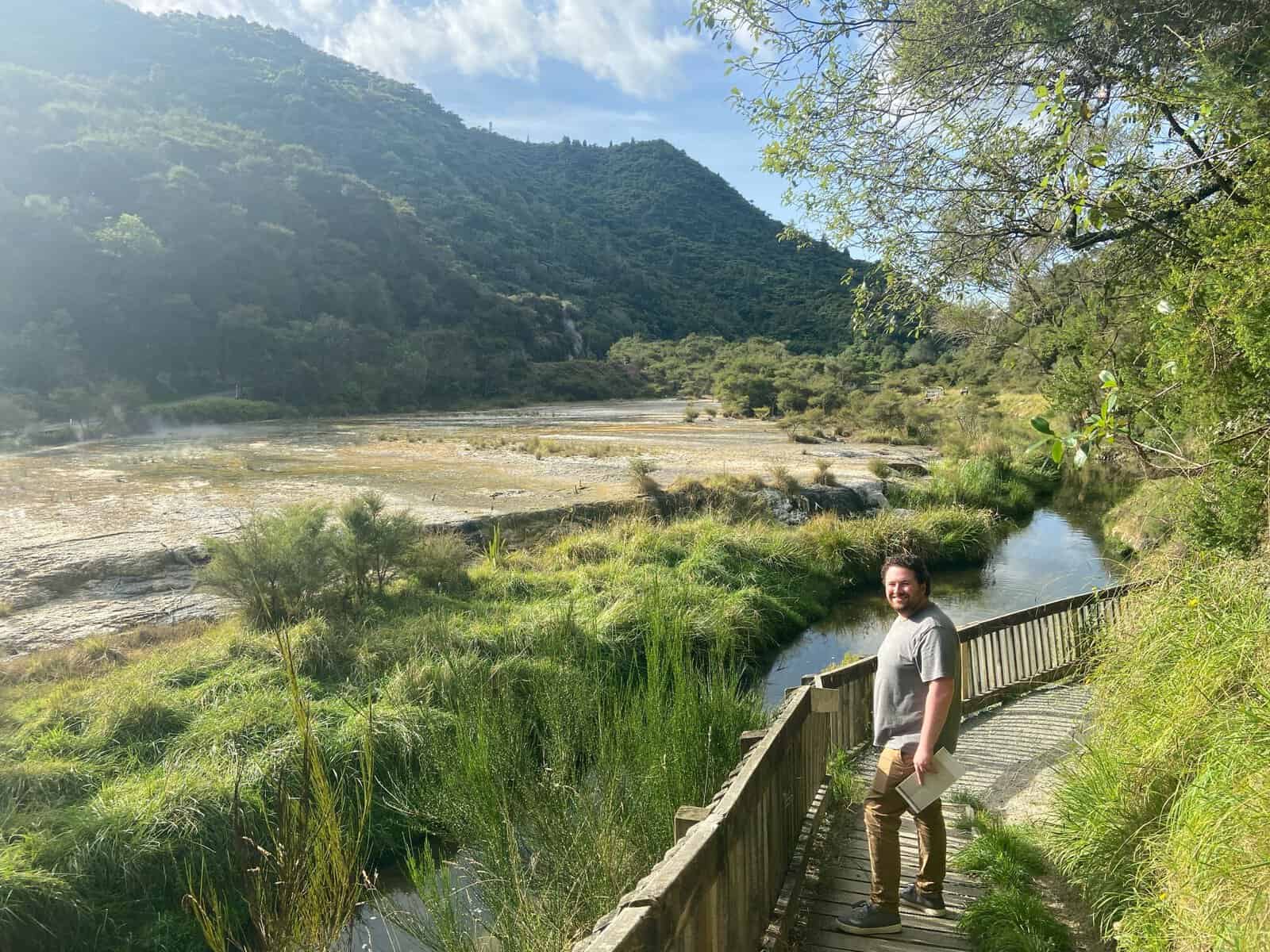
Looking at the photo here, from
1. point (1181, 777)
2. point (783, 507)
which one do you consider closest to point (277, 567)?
point (1181, 777)

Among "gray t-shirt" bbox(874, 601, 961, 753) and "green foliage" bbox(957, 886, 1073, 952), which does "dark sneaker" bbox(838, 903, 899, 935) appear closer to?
"green foliage" bbox(957, 886, 1073, 952)

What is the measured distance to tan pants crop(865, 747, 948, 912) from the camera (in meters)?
3.43

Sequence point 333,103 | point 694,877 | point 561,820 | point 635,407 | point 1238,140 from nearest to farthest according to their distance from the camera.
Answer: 1. point 694,877
2. point 561,820
3. point 1238,140
4. point 635,407
5. point 333,103

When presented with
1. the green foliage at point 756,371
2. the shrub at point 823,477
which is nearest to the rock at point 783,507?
the shrub at point 823,477

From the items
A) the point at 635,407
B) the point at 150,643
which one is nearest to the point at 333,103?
the point at 635,407

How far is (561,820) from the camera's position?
14.1ft

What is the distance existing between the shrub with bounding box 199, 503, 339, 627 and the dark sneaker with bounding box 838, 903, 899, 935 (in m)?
7.81

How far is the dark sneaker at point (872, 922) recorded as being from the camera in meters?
3.39

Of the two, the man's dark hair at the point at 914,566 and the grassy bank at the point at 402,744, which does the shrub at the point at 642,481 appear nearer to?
the grassy bank at the point at 402,744

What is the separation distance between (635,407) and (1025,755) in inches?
2111

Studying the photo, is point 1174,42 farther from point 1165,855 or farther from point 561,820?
point 561,820

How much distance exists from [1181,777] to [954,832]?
4.80 ft

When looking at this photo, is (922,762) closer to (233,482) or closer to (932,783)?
(932,783)

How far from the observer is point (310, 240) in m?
72.2
